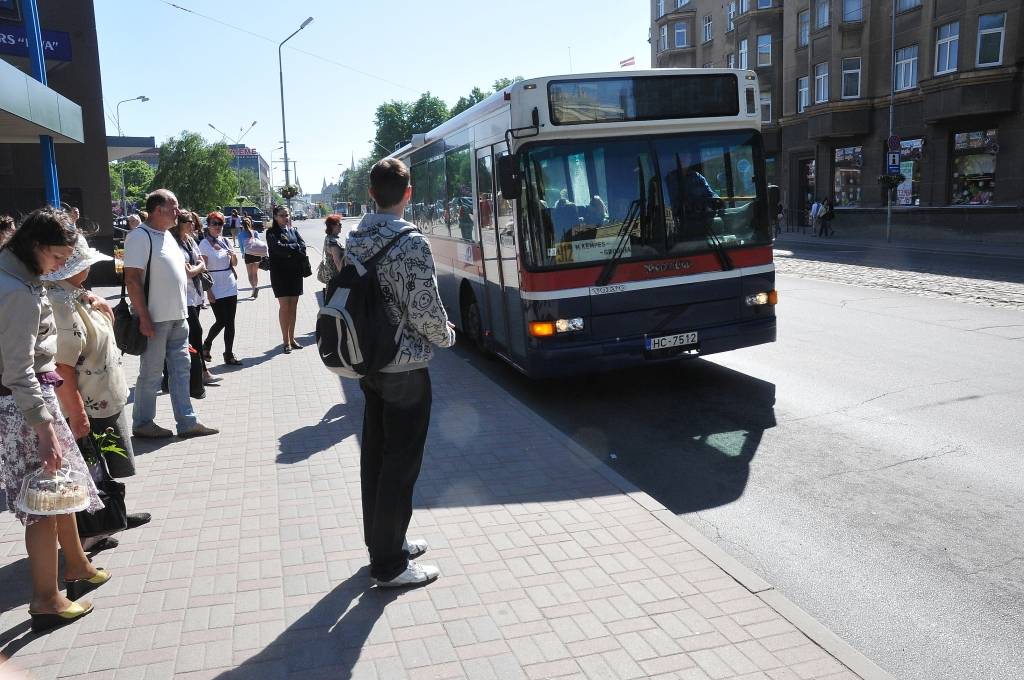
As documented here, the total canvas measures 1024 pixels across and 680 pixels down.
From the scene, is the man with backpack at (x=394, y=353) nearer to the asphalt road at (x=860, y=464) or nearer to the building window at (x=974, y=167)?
the asphalt road at (x=860, y=464)

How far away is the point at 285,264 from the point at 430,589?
302 inches

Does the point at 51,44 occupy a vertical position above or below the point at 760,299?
above

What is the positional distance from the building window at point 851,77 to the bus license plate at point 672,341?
32.9m

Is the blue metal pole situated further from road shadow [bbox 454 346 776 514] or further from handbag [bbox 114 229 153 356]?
road shadow [bbox 454 346 776 514]

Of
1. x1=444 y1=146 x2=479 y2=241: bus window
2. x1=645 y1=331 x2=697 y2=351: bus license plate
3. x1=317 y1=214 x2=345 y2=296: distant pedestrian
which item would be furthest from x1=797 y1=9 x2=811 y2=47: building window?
x1=645 y1=331 x2=697 y2=351: bus license plate

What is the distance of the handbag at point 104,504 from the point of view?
4293mm

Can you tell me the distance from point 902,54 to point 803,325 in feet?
88.0

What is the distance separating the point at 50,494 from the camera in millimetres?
3689

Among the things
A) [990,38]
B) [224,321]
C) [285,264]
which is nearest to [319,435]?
[224,321]

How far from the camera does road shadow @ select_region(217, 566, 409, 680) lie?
11.0ft

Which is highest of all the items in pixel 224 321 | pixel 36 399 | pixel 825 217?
pixel 36 399

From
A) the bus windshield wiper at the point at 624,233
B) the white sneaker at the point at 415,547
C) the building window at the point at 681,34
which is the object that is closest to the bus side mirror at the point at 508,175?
the bus windshield wiper at the point at 624,233

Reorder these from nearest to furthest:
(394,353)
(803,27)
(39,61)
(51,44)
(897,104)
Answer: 1. (394,353)
2. (39,61)
3. (51,44)
4. (897,104)
5. (803,27)

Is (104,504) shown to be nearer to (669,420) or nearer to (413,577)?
(413,577)
